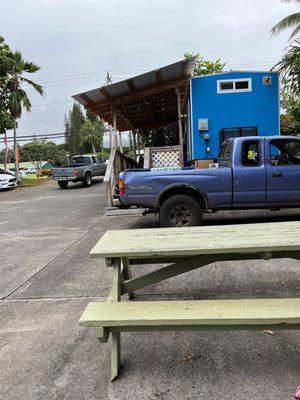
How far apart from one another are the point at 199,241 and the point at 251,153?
5080mm

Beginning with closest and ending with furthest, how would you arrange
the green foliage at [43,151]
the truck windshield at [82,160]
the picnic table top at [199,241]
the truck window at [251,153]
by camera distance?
the picnic table top at [199,241]
the truck window at [251,153]
the truck windshield at [82,160]
the green foliage at [43,151]

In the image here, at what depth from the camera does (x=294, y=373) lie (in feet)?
10.6

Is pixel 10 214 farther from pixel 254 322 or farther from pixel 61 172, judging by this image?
pixel 254 322

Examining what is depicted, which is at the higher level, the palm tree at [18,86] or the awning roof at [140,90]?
the palm tree at [18,86]

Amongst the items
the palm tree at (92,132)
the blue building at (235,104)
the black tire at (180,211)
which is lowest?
the black tire at (180,211)

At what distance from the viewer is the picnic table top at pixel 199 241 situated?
3.62 meters

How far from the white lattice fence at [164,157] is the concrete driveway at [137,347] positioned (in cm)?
724

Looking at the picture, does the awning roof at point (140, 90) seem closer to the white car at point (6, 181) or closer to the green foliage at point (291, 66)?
the green foliage at point (291, 66)

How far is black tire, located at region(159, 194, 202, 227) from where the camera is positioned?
8.44 meters

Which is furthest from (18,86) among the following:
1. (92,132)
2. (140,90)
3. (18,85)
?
(92,132)

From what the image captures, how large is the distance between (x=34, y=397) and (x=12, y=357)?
0.74m

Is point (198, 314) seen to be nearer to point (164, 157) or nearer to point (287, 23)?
point (164, 157)

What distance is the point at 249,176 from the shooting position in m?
8.42

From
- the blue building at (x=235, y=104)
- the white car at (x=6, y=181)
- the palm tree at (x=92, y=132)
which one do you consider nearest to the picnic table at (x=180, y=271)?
the blue building at (x=235, y=104)
